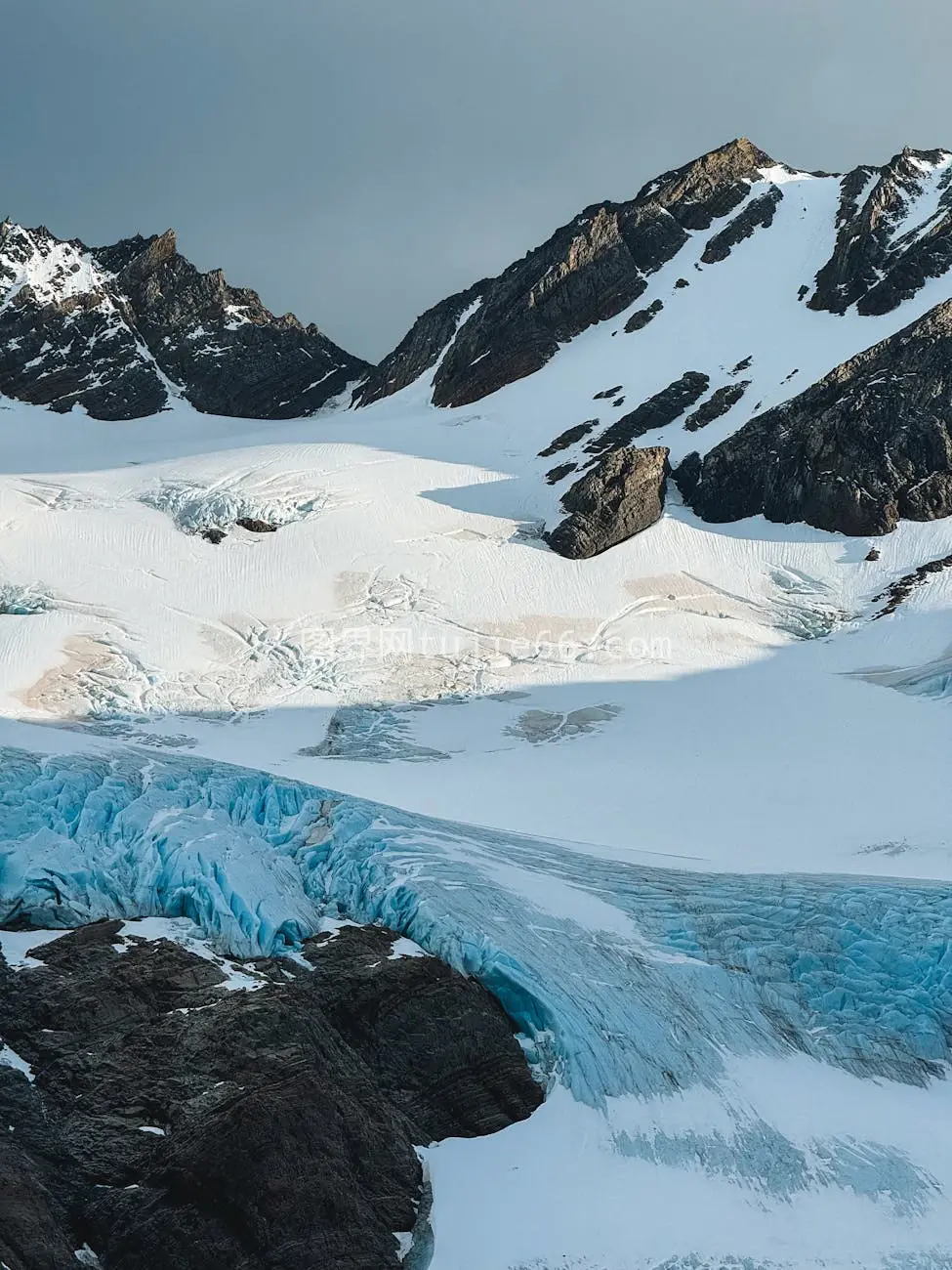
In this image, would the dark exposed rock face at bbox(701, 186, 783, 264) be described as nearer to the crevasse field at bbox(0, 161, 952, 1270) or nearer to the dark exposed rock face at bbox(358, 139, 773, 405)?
the crevasse field at bbox(0, 161, 952, 1270)

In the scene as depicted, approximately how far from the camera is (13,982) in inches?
489

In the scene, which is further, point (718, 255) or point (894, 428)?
point (718, 255)

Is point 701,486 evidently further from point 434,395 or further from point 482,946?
point 482,946

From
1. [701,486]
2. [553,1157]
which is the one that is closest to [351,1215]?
[553,1157]

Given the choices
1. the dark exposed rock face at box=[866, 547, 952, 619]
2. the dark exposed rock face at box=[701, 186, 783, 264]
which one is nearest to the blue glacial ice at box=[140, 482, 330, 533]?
the dark exposed rock face at box=[866, 547, 952, 619]

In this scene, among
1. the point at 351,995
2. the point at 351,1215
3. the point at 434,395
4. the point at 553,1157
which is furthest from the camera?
the point at 434,395

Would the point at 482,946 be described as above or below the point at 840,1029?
above

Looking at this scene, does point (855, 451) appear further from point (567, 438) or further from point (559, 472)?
point (567, 438)

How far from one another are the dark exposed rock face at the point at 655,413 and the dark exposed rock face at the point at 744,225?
13.7 m

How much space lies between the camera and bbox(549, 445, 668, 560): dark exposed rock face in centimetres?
4350

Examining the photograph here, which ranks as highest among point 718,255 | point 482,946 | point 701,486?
point 718,255

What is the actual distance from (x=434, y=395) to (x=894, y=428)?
24.8 metres

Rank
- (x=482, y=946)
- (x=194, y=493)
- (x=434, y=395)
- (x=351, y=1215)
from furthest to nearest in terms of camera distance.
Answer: (x=434, y=395), (x=194, y=493), (x=482, y=946), (x=351, y=1215)

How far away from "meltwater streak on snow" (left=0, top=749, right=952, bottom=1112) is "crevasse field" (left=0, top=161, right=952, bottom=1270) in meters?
0.06
